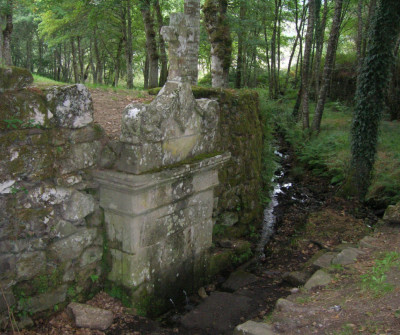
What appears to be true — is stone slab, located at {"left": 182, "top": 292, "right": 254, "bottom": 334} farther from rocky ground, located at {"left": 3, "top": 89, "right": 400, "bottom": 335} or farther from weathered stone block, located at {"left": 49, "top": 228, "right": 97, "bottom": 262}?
weathered stone block, located at {"left": 49, "top": 228, "right": 97, "bottom": 262}

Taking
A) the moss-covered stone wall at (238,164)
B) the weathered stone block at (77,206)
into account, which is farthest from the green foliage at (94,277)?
the moss-covered stone wall at (238,164)

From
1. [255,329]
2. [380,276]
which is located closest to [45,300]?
[255,329]

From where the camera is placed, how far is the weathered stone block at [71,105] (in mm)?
3585

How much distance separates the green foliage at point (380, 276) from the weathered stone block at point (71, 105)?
12.8ft

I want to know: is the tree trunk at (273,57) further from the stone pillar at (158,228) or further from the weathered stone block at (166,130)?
the stone pillar at (158,228)

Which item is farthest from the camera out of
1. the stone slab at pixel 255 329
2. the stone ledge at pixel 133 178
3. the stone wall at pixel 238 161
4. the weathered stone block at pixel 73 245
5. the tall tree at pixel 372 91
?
the tall tree at pixel 372 91

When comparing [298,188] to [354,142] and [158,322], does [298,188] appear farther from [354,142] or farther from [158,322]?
[158,322]

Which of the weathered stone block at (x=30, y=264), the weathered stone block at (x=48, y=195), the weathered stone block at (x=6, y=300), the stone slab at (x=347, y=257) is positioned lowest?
the stone slab at (x=347, y=257)

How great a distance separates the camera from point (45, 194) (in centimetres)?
358

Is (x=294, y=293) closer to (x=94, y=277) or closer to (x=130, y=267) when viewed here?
(x=130, y=267)

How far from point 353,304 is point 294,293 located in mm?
1001

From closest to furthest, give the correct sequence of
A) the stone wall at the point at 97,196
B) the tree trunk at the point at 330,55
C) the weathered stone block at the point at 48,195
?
the stone wall at the point at 97,196 → the weathered stone block at the point at 48,195 → the tree trunk at the point at 330,55

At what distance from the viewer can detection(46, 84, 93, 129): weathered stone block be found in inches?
141

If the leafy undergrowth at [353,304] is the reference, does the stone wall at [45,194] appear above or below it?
above
